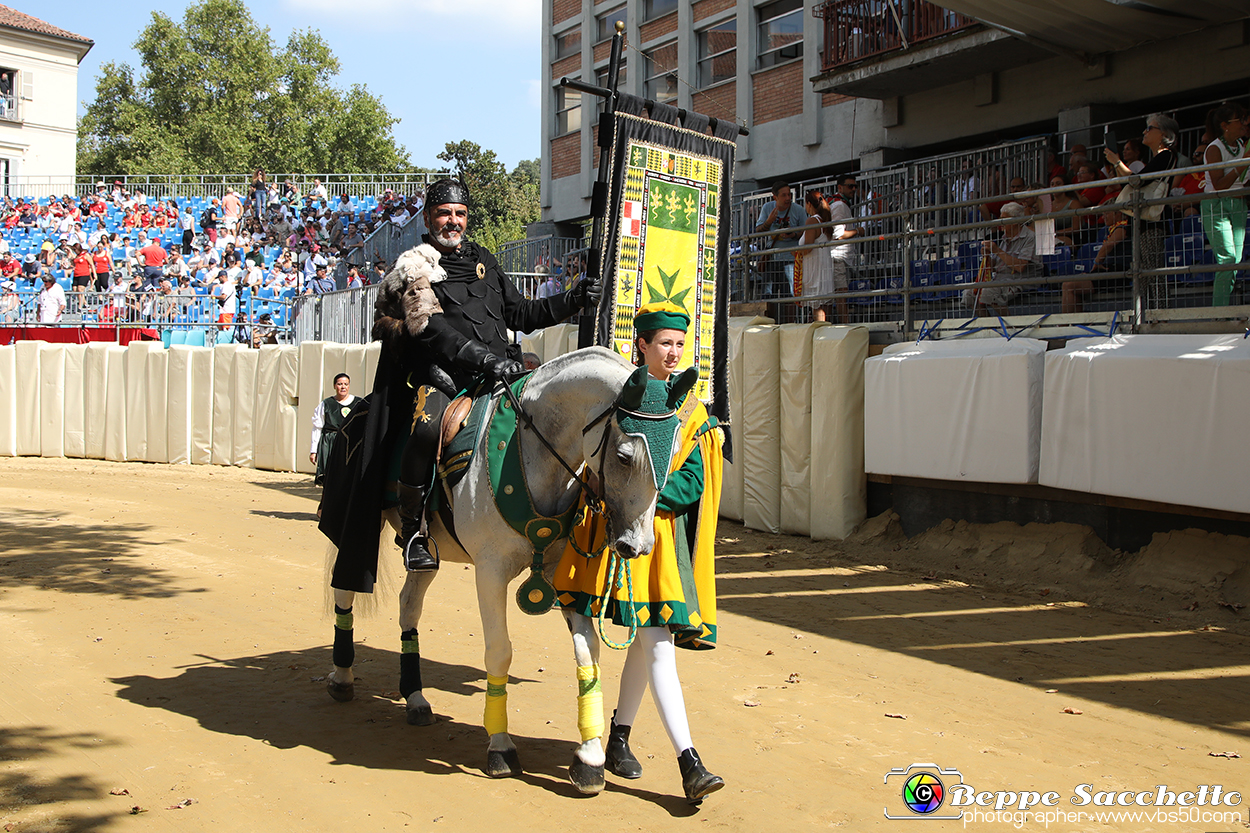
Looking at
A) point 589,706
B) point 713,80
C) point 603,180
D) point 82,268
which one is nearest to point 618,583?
point 589,706

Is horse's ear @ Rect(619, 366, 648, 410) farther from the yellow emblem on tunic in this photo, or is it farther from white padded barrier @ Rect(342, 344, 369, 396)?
white padded barrier @ Rect(342, 344, 369, 396)

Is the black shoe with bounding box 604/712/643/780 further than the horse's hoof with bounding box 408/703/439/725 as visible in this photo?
No

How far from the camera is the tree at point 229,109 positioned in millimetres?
63594

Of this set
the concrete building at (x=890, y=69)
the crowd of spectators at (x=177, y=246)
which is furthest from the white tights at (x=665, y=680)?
the crowd of spectators at (x=177, y=246)

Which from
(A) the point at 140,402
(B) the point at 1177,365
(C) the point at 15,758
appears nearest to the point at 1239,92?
(B) the point at 1177,365

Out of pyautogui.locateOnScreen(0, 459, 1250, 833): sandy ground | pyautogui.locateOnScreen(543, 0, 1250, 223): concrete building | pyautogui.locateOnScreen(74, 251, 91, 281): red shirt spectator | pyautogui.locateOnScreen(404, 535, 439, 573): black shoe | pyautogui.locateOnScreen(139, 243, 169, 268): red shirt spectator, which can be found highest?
pyautogui.locateOnScreen(543, 0, 1250, 223): concrete building

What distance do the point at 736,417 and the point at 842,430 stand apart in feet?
5.82

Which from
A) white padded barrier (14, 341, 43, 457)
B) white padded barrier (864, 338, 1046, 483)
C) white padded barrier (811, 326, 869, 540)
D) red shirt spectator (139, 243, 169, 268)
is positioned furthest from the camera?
red shirt spectator (139, 243, 169, 268)

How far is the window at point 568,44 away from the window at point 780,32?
25.0 feet

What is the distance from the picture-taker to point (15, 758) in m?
4.91

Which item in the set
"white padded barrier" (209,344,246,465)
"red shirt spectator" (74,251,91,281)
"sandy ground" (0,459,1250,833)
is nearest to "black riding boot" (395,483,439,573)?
"sandy ground" (0,459,1250,833)

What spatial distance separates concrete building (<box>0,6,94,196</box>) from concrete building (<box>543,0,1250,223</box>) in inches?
1534

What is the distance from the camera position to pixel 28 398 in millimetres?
21953

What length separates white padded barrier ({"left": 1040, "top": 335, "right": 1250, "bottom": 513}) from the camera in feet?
24.6
